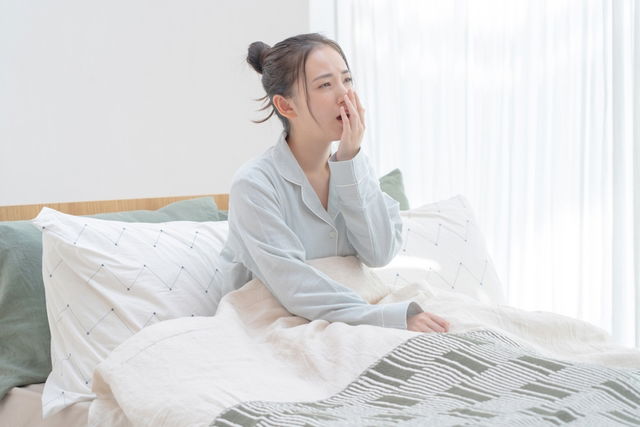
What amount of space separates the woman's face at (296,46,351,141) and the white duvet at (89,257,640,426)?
398 mm

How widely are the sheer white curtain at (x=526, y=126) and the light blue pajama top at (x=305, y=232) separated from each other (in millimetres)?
1157

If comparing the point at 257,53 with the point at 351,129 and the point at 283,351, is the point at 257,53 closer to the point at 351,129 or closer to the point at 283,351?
the point at 351,129

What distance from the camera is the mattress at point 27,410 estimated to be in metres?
1.44

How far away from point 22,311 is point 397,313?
0.79 metres

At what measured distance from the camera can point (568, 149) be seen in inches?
109

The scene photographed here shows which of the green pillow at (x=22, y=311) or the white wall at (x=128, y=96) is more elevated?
the white wall at (x=128, y=96)

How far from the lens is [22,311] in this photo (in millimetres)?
1649

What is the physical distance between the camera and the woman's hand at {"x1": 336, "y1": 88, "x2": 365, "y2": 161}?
66.8 inches

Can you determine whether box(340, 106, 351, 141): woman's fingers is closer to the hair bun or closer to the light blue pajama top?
the light blue pajama top

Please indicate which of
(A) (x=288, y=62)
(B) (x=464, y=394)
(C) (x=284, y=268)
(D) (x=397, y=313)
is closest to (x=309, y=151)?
(A) (x=288, y=62)

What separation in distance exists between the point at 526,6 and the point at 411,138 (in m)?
0.68

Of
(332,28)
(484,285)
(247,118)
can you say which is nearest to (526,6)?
(332,28)

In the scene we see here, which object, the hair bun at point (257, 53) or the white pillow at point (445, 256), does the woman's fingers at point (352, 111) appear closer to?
the hair bun at point (257, 53)

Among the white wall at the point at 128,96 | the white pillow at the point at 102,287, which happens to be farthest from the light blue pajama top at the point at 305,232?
the white wall at the point at 128,96
